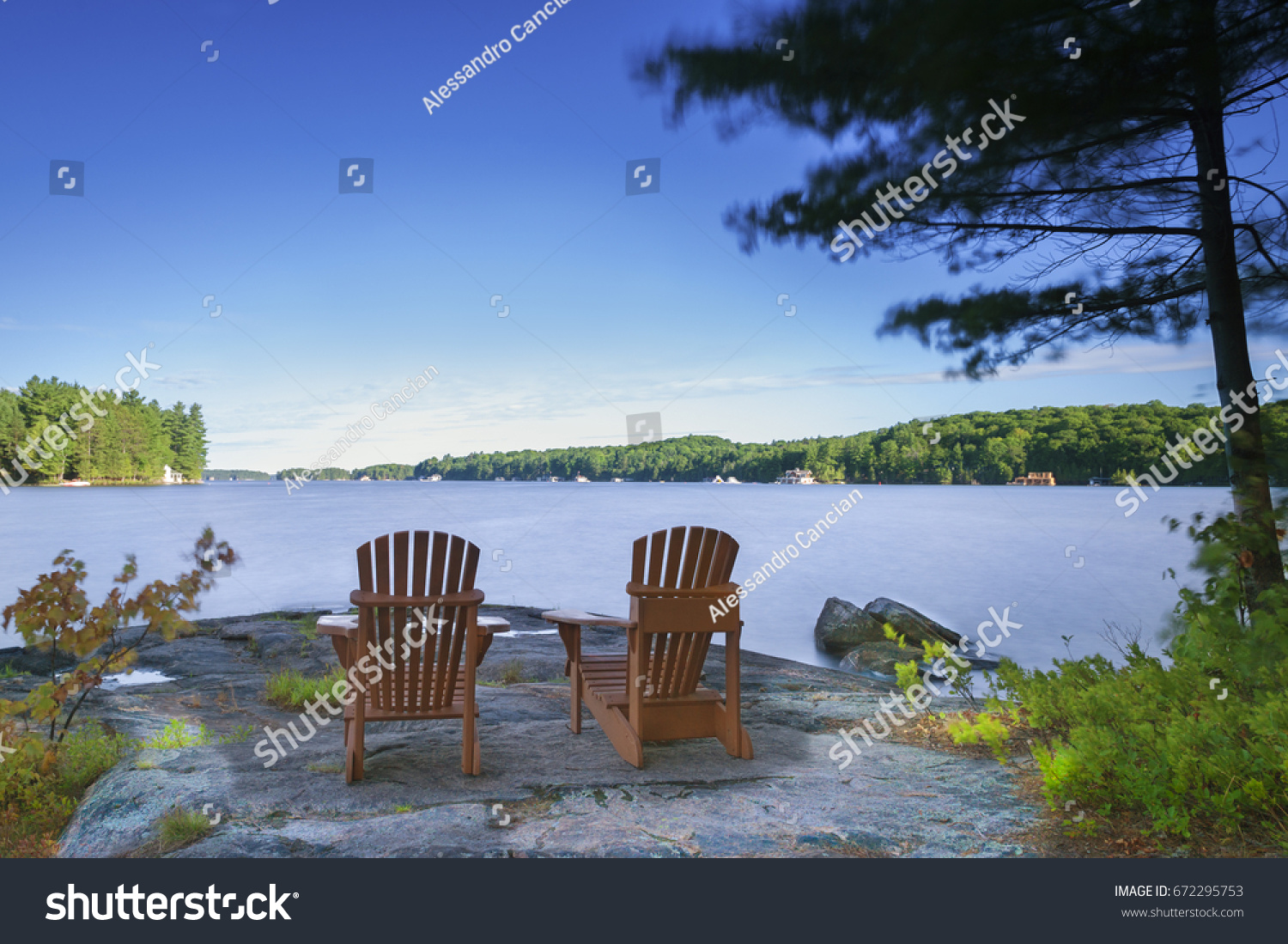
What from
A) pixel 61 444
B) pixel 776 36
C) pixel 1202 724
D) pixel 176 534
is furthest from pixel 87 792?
pixel 176 534

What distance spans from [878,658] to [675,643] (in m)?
4.46

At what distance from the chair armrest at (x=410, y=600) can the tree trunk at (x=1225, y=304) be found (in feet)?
12.8

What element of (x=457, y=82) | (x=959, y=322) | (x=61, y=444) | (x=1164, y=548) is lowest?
(x=1164, y=548)

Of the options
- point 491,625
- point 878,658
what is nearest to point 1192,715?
point 491,625

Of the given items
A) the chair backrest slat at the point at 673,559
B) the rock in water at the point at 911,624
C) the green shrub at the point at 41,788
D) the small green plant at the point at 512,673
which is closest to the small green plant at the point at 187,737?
the green shrub at the point at 41,788

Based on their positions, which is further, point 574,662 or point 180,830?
point 574,662

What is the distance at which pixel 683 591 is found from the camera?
136 inches

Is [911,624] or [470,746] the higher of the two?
[470,746]

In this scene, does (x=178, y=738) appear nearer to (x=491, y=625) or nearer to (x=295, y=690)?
(x=295, y=690)

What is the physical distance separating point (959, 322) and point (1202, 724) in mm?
2888

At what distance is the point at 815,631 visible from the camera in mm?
9688

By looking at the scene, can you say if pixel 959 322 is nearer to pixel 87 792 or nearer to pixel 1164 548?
pixel 87 792

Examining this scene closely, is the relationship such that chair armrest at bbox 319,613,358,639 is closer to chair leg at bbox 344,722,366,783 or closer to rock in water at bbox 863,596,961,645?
chair leg at bbox 344,722,366,783

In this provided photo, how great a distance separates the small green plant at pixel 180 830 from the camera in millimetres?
2383
